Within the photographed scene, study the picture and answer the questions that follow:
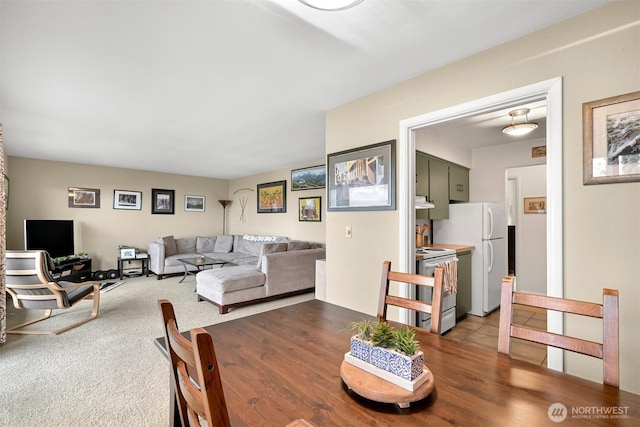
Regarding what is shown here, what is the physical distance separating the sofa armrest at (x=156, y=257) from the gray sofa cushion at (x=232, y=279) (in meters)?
2.15

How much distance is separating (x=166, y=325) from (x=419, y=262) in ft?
8.12

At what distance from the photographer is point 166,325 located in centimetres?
87

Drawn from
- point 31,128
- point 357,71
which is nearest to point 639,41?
point 357,71

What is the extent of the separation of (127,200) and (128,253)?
4.29ft

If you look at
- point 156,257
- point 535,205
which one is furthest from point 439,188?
point 156,257

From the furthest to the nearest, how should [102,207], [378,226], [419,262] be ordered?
[102,207] → [419,262] → [378,226]

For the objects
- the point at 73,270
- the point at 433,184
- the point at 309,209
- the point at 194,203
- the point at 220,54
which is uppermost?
the point at 220,54

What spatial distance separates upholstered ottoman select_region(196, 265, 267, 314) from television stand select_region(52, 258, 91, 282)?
2665 millimetres

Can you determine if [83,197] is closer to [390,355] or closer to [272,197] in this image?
[272,197]

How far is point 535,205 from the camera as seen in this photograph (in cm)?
482

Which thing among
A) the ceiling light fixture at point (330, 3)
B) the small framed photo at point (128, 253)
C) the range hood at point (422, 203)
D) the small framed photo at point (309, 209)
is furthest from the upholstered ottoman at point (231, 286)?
the ceiling light fixture at point (330, 3)

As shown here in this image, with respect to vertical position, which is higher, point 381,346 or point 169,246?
point 381,346

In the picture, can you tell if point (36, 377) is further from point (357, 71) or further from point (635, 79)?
point (635, 79)

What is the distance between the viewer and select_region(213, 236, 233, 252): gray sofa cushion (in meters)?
7.26
